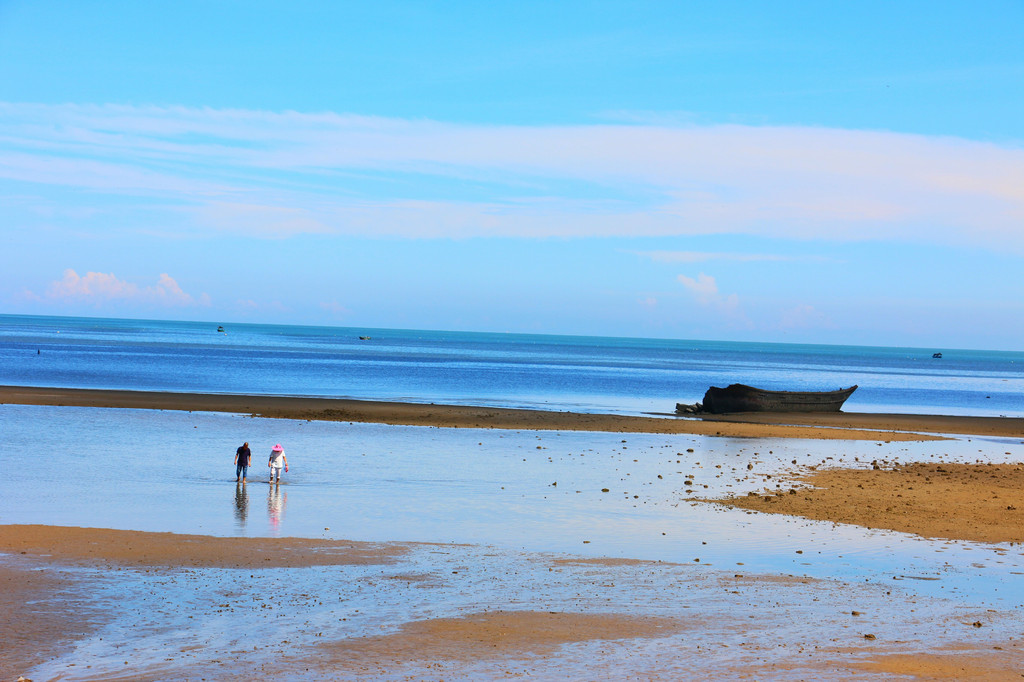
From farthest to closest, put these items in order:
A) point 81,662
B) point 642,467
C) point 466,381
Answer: point 466,381 < point 642,467 < point 81,662

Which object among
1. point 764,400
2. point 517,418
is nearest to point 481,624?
point 517,418

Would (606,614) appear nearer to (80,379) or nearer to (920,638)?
(920,638)

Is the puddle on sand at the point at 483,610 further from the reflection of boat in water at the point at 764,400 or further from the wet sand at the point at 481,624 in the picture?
the reflection of boat in water at the point at 764,400

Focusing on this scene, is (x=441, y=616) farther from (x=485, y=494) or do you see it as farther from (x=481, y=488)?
(x=481, y=488)

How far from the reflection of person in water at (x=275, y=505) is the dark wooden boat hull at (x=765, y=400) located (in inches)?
1278

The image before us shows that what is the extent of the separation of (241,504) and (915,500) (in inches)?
601

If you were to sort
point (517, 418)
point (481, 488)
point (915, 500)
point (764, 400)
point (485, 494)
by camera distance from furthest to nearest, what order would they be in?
point (764, 400) < point (517, 418) < point (481, 488) < point (915, 500) < point (485, 494)

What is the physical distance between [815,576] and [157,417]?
31753 millimetres

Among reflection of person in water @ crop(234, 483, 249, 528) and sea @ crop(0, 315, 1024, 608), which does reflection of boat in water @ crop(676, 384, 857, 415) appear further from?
reflection of person in water @ crop(234, 483, 249, 528)

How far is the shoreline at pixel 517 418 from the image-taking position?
41.2m

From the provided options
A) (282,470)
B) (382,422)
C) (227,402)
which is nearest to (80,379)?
(227,402)

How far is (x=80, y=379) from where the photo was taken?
63.2 m

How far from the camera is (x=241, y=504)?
19500 mm

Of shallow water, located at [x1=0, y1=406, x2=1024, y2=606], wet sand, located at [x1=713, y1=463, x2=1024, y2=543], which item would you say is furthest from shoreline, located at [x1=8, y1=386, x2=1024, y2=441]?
wet sand, located at [x1=713, y1=463, x2=1024, y2=543]
